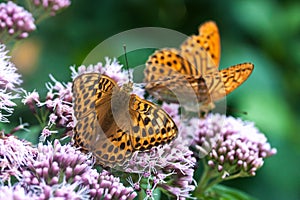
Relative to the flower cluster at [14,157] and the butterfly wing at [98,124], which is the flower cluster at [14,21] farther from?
the flower cluster at [14,157]

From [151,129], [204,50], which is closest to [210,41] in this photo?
[204,50]

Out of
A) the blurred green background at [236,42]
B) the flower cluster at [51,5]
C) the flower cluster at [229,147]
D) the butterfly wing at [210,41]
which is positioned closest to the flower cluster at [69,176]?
the flower cluster at [229,147]

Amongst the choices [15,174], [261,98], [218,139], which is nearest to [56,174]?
[15,174]

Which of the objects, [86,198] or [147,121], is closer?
[86,198]

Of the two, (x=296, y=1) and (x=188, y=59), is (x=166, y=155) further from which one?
(x=296, y=1)

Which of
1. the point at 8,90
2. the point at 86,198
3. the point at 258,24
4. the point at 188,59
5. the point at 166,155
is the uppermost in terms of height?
the point at 258,24

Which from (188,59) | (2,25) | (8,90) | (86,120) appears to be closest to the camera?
(86,120)
